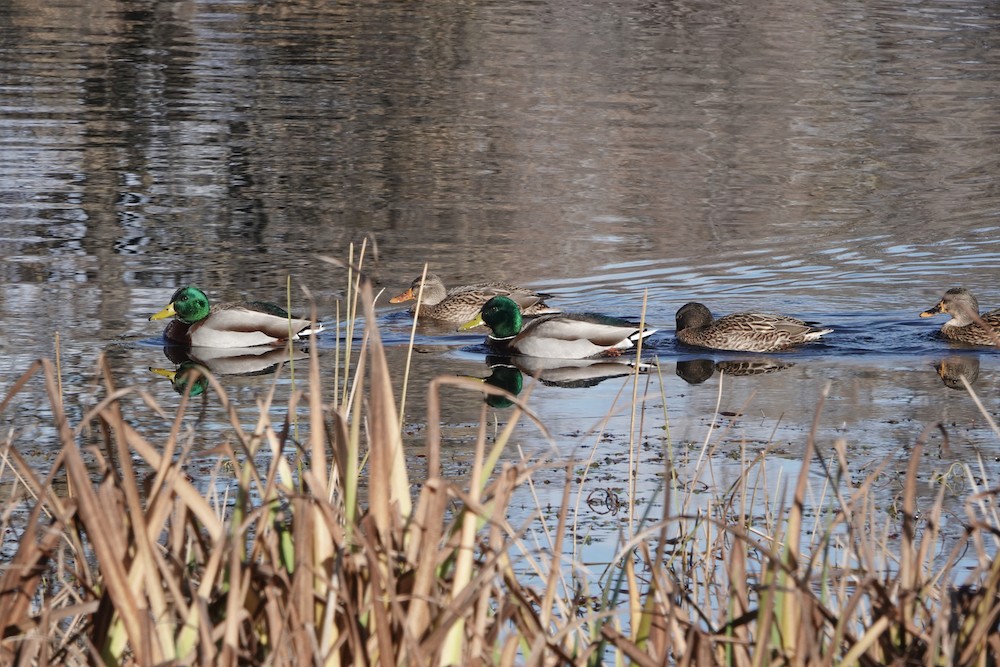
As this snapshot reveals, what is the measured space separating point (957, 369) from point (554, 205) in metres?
6.59

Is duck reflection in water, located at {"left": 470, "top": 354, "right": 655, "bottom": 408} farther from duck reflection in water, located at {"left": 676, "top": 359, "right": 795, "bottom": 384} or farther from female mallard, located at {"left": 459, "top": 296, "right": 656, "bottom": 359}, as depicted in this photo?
duck reflection in water, located at {"left": 676, "top": 359, "right": 795, "bottom": 384}

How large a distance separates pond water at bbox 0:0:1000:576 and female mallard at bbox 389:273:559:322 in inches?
6.9

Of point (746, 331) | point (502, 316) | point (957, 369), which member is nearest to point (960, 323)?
point (957, 369)

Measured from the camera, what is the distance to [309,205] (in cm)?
1658

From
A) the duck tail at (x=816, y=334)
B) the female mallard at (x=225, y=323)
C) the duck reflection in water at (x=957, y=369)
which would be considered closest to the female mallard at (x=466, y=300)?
the female mallard at (x=225, y=323)

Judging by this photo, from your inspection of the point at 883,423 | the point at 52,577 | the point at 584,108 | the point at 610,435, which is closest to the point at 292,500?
the point at 52,577

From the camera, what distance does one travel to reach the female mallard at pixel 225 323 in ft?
37.0

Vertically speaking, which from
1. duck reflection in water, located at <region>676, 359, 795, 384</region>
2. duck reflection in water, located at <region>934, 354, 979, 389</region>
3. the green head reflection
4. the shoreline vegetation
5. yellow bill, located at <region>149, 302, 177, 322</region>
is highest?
the shoreline vegetation

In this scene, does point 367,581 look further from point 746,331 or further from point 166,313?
point 166,313

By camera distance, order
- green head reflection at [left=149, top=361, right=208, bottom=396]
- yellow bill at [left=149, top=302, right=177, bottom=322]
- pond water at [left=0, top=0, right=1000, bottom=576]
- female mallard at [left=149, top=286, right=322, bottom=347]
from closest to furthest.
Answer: pond water at [left=0, top=0, right=1000, bottom=576], green head reflection at [left=149, top=361, right=208, bottom=396], female mallard at [left=149, top=286, right=322, bottom=347], yellow bill at [left=149, top=302, right=177, bottom=322]

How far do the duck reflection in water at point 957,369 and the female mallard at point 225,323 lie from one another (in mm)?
4236

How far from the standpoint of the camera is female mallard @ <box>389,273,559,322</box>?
12.3m

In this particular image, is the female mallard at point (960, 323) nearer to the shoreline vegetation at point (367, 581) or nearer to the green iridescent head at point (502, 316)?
the green iridescent head at point (502, 316)

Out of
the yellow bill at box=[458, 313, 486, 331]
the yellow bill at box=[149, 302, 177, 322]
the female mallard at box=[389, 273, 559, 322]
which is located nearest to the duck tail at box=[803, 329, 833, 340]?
the female mallard at box=[389, 273, 559, 322]
